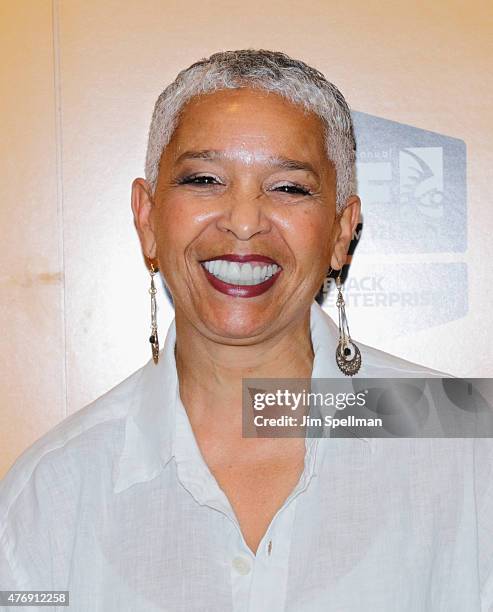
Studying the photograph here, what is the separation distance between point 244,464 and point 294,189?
39 cm

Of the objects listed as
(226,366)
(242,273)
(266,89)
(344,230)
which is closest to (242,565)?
(226,366)

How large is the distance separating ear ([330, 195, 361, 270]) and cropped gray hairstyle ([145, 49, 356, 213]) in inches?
0.7

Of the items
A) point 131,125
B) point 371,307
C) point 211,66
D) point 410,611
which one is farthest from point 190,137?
point 410,611

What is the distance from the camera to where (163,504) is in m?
1.21

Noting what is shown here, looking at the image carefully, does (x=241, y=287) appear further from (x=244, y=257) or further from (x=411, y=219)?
(x=411, y=219)

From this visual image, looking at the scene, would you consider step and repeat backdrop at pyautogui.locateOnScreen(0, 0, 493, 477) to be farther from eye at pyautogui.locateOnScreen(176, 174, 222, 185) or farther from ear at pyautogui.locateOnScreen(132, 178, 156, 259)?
eye at pyautogui.locateOnScreen(176, 174, 222, 185)

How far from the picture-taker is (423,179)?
1575 millimetres

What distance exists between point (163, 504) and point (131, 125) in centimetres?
72

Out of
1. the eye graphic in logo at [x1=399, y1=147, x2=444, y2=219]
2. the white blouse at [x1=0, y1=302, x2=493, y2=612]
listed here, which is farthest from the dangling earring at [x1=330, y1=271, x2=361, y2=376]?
the eye graphic in logo at [x1=399, y1=147, x2=444, y2=219]

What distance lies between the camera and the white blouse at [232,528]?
1.15m

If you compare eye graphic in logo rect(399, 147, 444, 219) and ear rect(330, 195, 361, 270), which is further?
eye graphic in logo rect(399, 147, 444, 219)

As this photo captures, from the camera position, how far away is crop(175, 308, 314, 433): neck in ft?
4.07

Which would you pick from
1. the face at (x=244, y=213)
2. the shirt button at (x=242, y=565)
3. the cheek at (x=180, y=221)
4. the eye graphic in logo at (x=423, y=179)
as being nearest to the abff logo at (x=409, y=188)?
the eye graphic in logo at (x=423, y=179)

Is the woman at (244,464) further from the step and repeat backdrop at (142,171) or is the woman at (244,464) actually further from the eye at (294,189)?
the step and repeat backdrop at (142,171)
